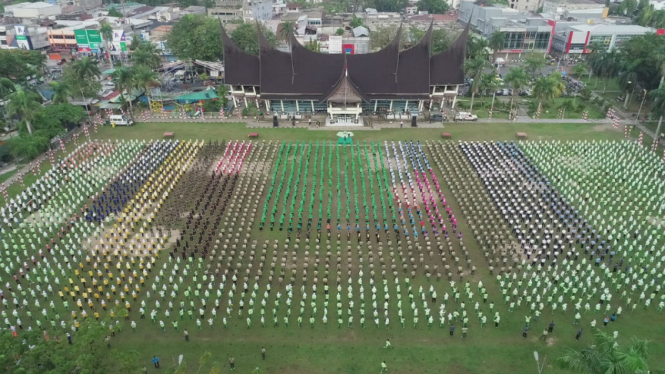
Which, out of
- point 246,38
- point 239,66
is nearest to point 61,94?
point 239,66

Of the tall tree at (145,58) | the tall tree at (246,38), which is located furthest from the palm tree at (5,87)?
the tall tree at (246,38)

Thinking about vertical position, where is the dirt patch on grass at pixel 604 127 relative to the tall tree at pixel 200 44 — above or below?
below

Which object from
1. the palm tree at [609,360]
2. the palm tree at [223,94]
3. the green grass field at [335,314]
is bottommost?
the green grass field at [335,314]

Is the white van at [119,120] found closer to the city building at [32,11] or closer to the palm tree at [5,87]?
Result: the palm tree at [5,87]

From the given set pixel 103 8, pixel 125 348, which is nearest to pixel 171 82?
pixel 125 348

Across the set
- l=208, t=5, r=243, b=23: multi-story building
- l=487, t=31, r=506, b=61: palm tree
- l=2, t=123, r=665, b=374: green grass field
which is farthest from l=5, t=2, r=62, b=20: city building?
l=487, t=31, r=506, b=61: palm tree

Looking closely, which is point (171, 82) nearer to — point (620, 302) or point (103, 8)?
point (620, 302)

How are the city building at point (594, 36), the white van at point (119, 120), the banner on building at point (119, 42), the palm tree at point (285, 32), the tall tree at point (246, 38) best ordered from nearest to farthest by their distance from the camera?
the white van at point (119, 120) < the tall tree at point (246, 38) < the banner on building at point (119, 42) < the city building at point (594, 36) < the palm tree at point (285, 32)
